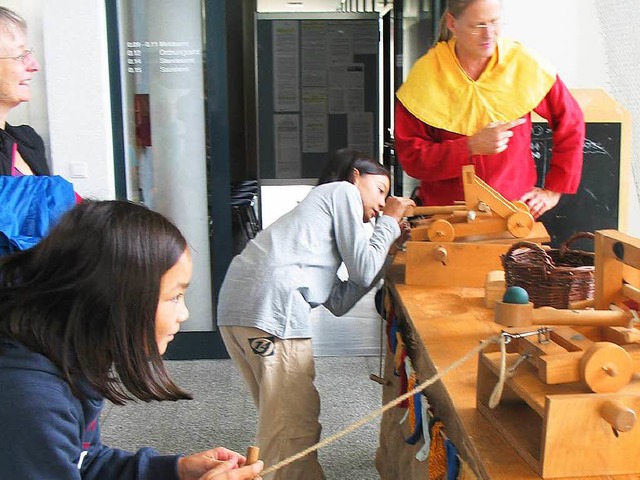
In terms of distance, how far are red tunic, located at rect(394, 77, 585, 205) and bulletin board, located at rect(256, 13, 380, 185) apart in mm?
3686

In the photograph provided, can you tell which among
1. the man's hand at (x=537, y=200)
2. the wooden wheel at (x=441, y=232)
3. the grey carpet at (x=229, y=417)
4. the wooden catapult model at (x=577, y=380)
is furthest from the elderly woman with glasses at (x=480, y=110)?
the grey carpet at (x=229, y=417)

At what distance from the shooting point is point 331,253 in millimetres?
2223

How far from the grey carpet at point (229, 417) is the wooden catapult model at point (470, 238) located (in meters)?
0.98

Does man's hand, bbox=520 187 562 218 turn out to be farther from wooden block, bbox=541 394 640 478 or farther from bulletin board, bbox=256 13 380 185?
bulletin board, bbox=256 13 380 185

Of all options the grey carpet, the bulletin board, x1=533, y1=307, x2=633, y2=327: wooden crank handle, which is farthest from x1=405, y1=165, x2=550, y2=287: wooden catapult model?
the bulletin board

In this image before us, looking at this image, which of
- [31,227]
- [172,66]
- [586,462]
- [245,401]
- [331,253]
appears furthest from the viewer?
[172,66]

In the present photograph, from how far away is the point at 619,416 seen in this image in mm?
925

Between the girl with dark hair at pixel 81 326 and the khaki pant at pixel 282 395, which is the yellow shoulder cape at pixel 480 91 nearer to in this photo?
the khaki pant at pixel 282 395

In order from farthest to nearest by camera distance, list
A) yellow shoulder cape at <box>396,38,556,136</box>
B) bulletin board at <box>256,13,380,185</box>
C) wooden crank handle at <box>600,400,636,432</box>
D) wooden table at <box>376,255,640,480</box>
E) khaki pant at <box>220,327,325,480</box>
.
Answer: bulletin board at <box>256,13,380,185</box>, yellow shoulder cape at <box>396,38,556,136</box>, khaki pant at <box>220,327,325,480</box>, wooden table at <box>376,255,640,480</box>, wooden crank handle at <box>600,400,636,432</box>

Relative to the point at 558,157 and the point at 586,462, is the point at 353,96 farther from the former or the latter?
the point at 586,462

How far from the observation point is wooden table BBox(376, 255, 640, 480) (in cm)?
104

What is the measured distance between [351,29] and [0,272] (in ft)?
16.8

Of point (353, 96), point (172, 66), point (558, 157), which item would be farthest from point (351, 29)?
point (558, 157)

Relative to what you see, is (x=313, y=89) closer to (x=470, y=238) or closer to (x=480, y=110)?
(x=480, y=110)
